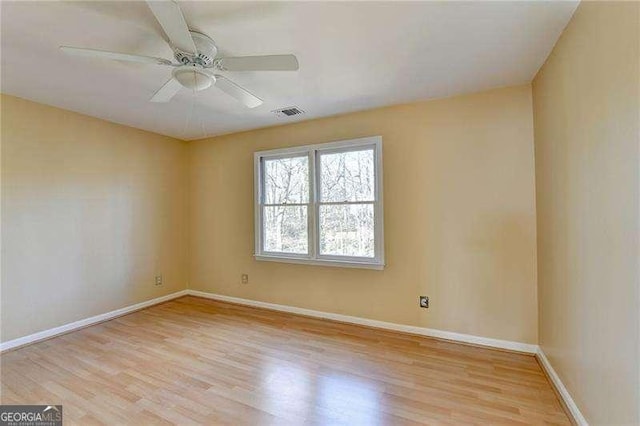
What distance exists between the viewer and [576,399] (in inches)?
69.7

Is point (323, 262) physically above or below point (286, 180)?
below

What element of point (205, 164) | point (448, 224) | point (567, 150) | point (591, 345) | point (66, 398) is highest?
point (205, 164)

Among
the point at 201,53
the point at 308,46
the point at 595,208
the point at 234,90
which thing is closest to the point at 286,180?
the point at 234,90

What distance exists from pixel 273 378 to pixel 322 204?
6.37 feet

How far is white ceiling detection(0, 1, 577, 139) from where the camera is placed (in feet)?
5.50

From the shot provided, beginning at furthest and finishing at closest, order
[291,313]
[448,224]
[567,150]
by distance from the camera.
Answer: [291,313], [448,224], [567,150]

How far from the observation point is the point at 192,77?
2006 mm

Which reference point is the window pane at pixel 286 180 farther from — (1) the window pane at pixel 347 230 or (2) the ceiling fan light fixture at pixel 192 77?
(2) the ceiling fan light fixture at pixel 192 77

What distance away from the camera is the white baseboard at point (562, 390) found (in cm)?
171

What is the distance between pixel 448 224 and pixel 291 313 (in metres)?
2.17

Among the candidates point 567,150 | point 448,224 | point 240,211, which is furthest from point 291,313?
point 567,150

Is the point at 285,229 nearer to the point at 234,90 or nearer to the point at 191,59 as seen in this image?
the point at 234,90

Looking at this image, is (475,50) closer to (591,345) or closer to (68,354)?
(591,345)

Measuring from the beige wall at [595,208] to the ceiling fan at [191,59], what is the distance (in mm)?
1583
